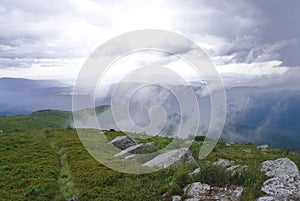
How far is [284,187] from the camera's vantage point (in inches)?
425

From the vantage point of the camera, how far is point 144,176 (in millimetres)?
15148

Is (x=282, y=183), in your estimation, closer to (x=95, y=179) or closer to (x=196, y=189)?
(x=196, y=189)

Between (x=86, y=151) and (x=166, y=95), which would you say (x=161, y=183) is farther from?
(x=86, y=151)

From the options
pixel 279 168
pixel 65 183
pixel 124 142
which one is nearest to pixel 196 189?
pixel 279 168

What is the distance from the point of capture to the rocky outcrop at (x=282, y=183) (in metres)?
10.2

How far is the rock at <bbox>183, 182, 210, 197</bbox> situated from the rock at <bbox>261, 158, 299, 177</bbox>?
3.28 meters

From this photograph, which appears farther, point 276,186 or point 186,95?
point 186,95

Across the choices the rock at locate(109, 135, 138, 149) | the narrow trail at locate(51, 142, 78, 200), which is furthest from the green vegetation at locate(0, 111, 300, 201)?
the rock at locate(109, 135, 138, 149)

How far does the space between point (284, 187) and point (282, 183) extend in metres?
0.30

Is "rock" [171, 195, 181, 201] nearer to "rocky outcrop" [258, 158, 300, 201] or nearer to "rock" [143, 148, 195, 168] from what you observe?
"rocky outcrop" [258, 158, 300, 201]

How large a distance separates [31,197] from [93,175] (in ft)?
12.1

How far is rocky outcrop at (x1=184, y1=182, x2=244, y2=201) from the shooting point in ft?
36.1

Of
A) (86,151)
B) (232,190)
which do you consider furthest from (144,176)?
(86,151)

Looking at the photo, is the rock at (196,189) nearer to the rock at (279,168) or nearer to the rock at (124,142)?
the rock at (279,168)
